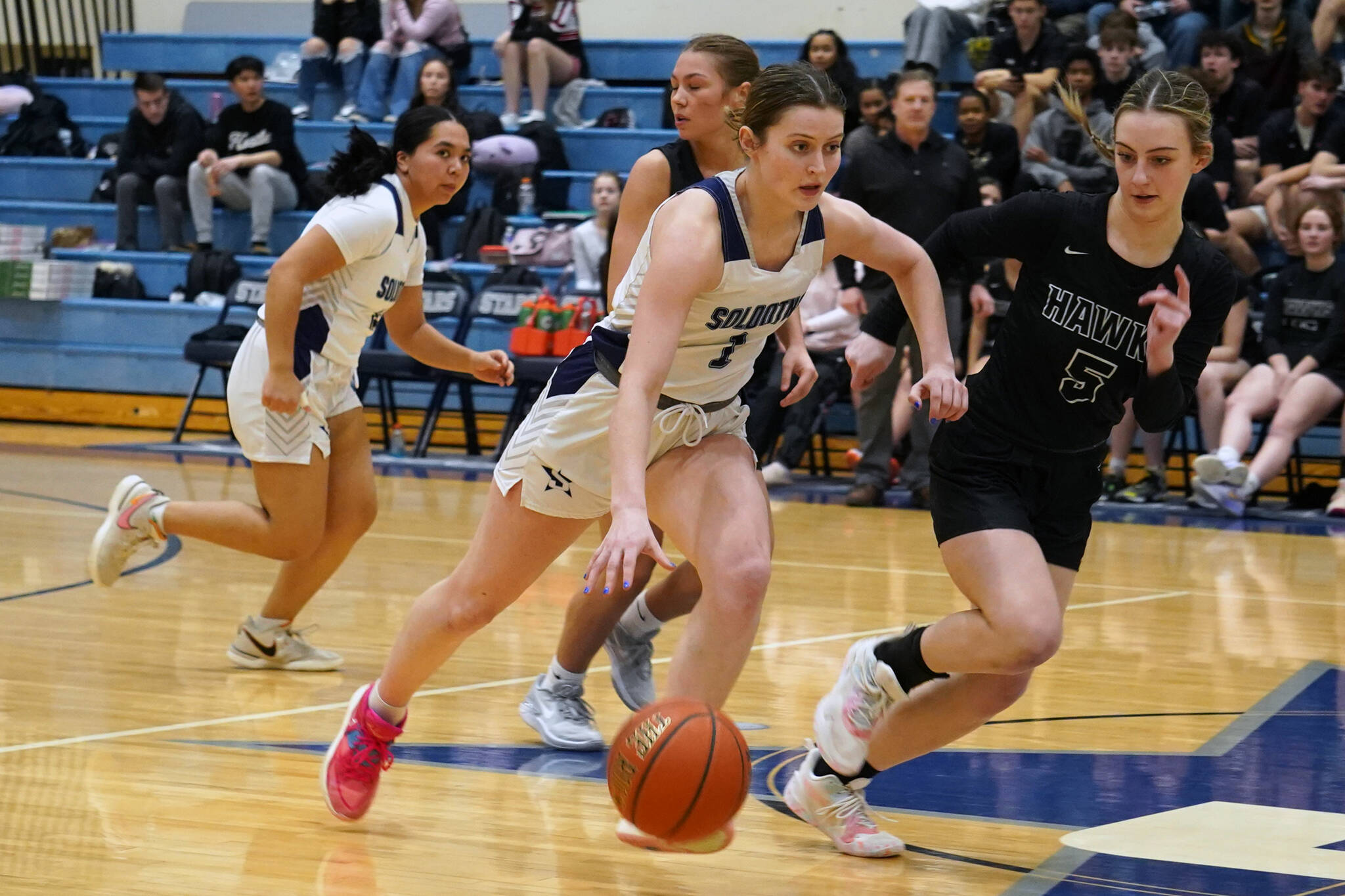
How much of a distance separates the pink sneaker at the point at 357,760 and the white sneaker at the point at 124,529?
186 centimetres

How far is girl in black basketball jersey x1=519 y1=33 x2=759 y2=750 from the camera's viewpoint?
409cm

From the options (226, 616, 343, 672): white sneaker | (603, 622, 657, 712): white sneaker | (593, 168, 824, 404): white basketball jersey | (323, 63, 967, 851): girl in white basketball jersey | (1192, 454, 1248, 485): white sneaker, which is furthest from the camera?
(1192, 454, 1248, 485): white sneaker

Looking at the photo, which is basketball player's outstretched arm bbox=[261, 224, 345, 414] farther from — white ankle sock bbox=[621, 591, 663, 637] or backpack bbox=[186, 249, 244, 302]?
backpack bbox=[186, 249, 244, 302]

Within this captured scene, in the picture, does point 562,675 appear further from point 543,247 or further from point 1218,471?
point 543,247

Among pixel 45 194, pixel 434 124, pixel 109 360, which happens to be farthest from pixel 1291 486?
pixel 45 194

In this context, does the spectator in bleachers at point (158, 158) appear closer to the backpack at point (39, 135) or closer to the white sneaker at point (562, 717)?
the backpack at point (39, 135)

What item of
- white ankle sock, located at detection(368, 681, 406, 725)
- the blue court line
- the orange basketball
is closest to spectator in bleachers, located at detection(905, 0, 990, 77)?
the blue court line

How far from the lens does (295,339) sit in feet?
15.3

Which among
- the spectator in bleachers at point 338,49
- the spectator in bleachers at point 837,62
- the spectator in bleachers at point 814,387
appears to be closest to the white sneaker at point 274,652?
the spectator in bleachers at point 814,387

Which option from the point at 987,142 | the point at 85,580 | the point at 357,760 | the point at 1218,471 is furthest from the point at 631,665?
the point at 987,142

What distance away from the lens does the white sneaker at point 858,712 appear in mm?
3271

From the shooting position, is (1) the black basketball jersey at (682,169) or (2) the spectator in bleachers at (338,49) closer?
(1) the black basketball jersey at (682,169)

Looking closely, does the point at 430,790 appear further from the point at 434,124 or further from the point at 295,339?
the point at 434,124

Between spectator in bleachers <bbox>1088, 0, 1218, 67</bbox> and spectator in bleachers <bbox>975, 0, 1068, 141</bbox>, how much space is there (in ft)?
1.26
